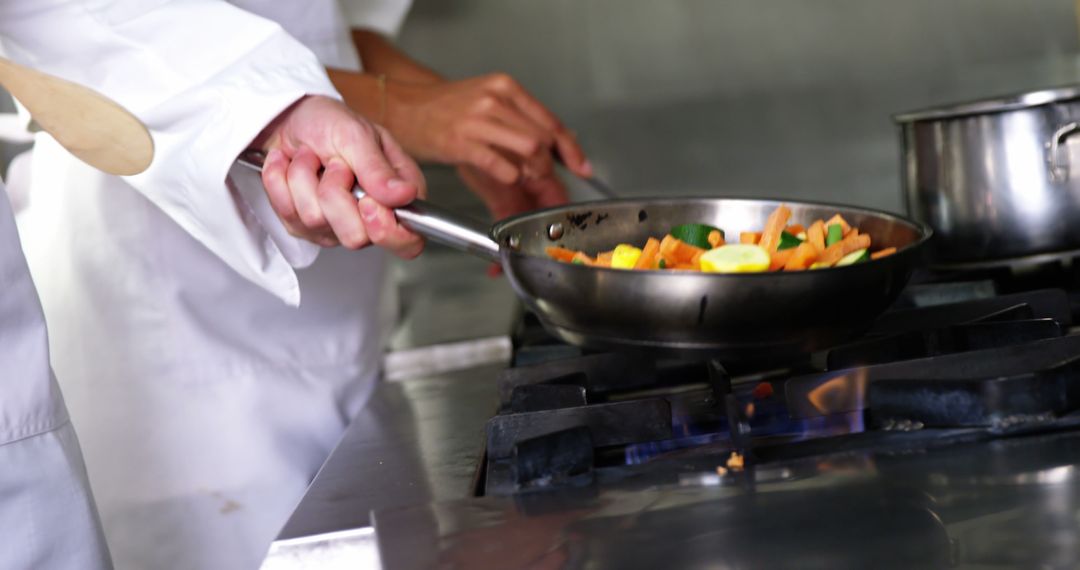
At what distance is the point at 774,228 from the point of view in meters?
0.76

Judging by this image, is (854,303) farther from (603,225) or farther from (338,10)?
(338,10)

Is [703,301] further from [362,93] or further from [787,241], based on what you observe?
[362,93]

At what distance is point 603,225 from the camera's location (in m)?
0.83

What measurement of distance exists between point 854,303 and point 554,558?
242 millimetres

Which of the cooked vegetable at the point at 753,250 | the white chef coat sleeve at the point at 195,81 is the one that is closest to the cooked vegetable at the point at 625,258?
the cooked vegetable at the point at 753,250

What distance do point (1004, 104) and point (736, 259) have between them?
→ 362 millimetres

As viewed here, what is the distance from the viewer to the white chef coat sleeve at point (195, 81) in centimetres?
83

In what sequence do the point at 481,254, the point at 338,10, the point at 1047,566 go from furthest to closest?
the point at 338,10, the point at 481,254, the point at 1047,566

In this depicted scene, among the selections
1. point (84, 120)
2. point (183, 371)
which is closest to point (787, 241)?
point (84, 120)

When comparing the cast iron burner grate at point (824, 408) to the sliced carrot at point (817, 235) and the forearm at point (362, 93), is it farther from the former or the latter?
the forearm at point (362, 93)

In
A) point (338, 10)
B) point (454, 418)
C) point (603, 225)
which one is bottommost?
point (454, 418)

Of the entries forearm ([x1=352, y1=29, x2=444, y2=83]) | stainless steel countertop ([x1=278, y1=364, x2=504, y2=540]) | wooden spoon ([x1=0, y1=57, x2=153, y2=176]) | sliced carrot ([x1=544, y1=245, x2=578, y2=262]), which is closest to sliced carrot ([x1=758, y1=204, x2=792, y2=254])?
sliced carrot ([x1=544, y1=245, x2=578, y2=262])

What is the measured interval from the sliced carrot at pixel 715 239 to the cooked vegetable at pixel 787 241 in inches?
1.7

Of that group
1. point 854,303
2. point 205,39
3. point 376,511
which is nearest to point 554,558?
point 376,511
